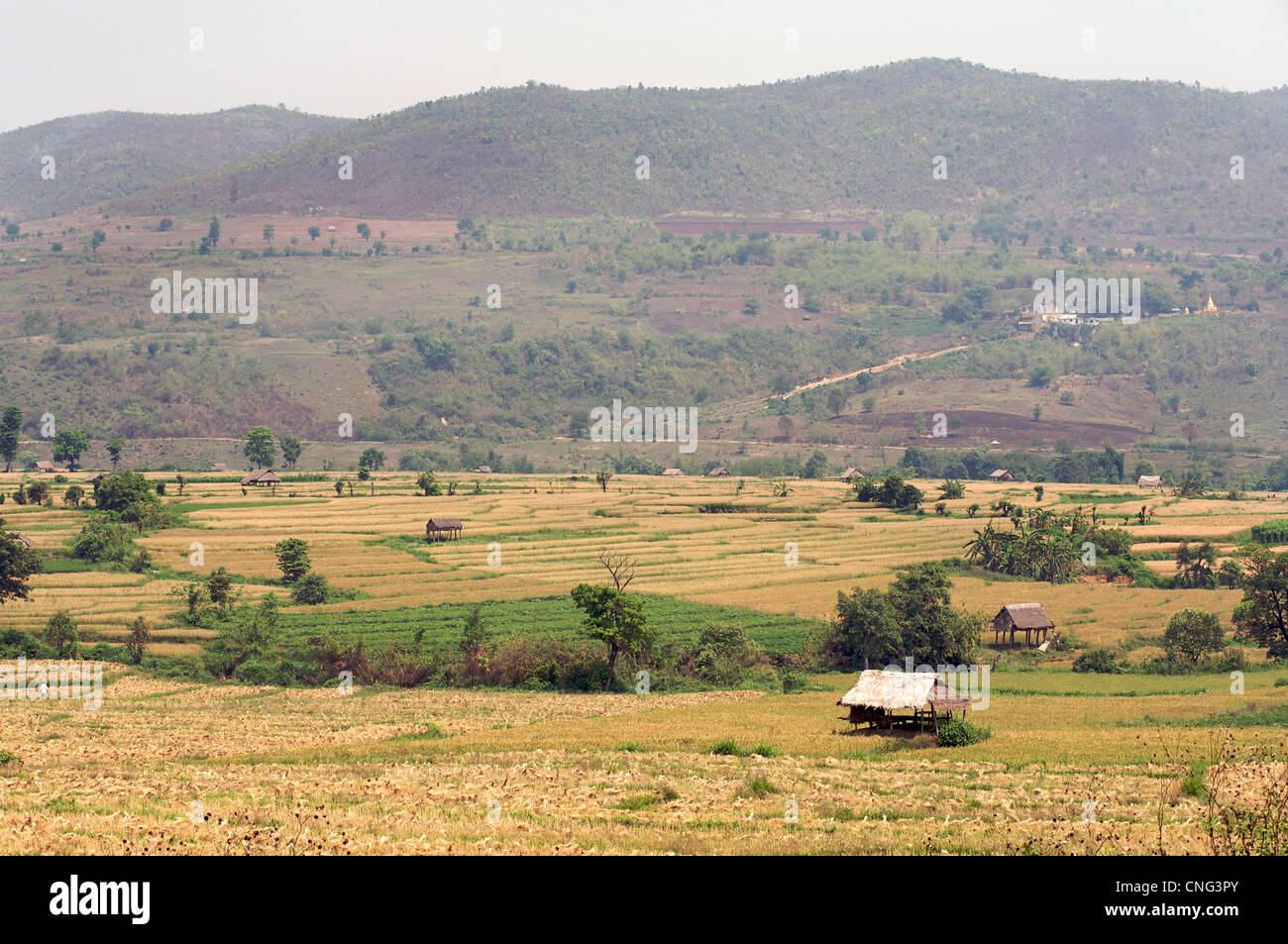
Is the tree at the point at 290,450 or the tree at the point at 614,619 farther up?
the tree at the point at 290,450

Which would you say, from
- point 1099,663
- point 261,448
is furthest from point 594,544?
point 261,448

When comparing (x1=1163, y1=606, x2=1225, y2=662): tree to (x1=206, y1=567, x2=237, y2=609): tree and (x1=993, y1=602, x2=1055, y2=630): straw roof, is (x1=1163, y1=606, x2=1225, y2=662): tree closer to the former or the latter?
→ (x1=993, y1=602, x2=1055, y2=630): straw roof

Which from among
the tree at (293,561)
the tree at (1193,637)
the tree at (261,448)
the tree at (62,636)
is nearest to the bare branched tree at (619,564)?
the tree at (293,561)

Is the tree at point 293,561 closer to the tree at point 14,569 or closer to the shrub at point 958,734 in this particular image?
the tree at point 14,569

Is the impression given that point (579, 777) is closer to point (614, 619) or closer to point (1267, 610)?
point (614, 619)

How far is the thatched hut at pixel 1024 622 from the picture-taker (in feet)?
189

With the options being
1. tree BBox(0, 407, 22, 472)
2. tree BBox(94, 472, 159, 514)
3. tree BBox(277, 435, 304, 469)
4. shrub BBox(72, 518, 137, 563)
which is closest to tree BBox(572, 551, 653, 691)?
shrub BBox(72, 518, 137, 563)

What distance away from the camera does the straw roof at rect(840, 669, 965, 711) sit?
35188 mm

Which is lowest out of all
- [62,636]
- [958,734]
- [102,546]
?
[62,636]

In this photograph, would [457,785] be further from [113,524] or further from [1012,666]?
[113,524]

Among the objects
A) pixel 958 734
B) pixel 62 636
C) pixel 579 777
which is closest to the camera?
pixel 579 777

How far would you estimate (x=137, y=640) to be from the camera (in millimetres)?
54750

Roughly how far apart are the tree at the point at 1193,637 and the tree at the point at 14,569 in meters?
56.1

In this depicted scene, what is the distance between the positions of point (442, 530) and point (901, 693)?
171ft
